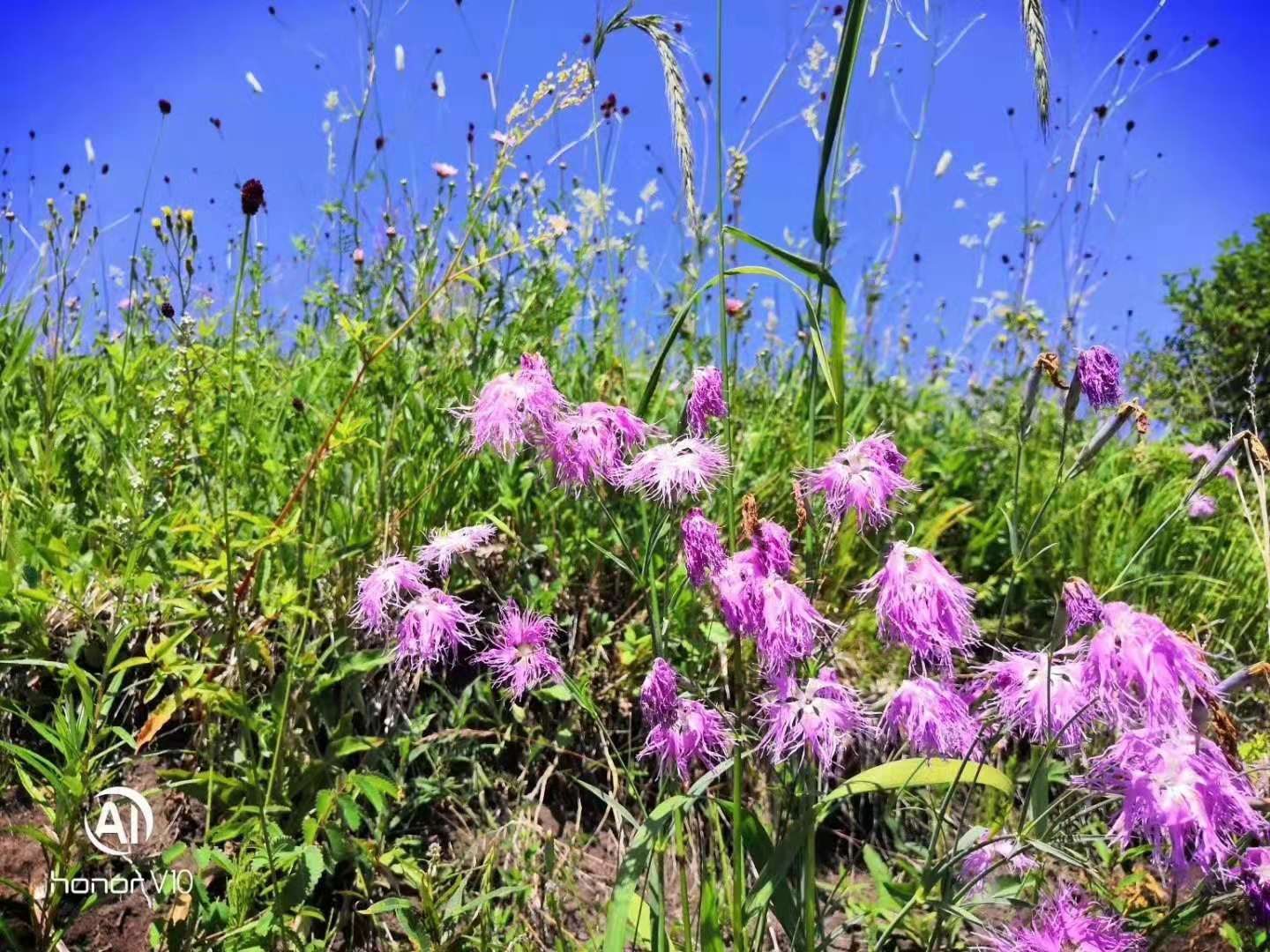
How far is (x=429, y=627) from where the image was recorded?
4.77ft

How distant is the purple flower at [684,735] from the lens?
1.40 m

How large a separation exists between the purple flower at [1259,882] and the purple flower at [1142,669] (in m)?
0.32

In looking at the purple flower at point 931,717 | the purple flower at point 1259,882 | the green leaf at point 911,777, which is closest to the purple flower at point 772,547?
the purple flower at point 931,717

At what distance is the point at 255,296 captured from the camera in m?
3.22

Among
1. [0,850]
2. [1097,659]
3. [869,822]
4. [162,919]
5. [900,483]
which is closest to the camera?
[1097,659]

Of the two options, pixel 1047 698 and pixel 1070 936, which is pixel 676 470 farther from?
pixel 1070 936

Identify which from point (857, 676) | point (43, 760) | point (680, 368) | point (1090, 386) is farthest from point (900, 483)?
point (680, 368)

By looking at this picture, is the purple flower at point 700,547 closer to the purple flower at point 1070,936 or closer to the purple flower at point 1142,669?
the purple flower at point 1142,669

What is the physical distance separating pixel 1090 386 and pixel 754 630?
737 millimetres

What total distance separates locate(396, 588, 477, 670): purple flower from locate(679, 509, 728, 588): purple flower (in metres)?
0.40

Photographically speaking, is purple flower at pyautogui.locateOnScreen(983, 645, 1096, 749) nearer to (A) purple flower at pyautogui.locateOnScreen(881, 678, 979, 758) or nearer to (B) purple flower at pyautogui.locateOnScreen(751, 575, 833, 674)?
(A) purple flower at pyautogui.locateOnScreen(881, 678, 979, 758)

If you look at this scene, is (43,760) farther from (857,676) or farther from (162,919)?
(857,676)

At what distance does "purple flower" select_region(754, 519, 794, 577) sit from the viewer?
1300 millimetres

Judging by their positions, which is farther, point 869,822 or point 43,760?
point 869,822
